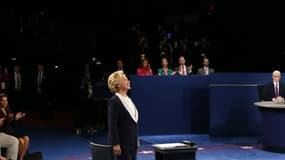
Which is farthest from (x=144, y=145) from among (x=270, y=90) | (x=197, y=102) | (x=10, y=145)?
(x=10, y=145)

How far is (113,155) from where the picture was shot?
523 cm

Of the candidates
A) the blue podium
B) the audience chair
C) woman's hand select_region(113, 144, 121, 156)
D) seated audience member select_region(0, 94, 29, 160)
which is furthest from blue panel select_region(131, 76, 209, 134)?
woman's hand select_region(113, 144, 121, 156)

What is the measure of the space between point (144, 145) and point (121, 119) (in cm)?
466

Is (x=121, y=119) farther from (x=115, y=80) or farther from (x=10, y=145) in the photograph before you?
(x=10, y=145)

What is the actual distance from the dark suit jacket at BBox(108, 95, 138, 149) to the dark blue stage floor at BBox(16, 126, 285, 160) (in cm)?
325

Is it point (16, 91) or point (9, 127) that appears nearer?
point (9, 127)

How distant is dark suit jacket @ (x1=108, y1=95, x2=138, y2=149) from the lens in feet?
17.0

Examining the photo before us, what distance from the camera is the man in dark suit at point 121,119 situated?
5199 millimetres

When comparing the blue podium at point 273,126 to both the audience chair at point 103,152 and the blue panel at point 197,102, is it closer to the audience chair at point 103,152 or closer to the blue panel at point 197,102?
the blue panel at point 197,102

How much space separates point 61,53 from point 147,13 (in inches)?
134

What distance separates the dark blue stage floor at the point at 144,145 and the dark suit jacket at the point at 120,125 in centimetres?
325

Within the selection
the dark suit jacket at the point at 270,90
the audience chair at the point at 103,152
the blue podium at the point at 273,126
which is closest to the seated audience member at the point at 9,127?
the audience chair at the point at 103,152

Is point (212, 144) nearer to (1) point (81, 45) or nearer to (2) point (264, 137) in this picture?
(2) point (264, 137)

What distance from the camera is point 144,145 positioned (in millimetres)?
9812
